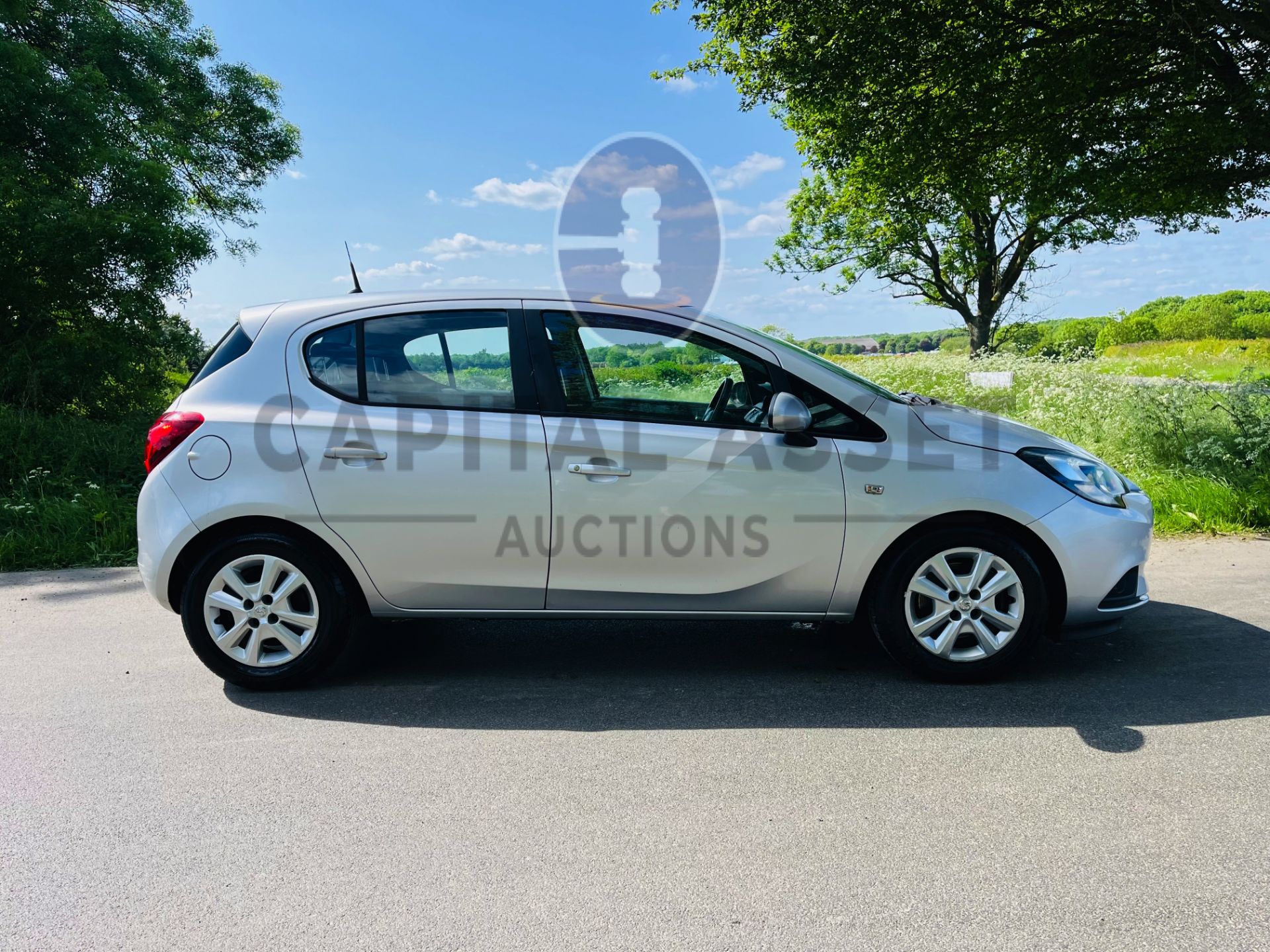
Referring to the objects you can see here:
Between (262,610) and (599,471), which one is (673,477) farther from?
(262,610)

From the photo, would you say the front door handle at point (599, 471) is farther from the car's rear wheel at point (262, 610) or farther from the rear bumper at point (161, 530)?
the rear bumper at point (161, 530)

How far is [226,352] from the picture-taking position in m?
4.21

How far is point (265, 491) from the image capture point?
400 cm

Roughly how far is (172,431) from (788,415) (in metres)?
2.67

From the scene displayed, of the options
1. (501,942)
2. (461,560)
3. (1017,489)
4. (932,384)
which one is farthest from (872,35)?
(501,942)

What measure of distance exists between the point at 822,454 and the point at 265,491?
240 centimetres

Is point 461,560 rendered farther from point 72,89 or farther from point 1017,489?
point 72,89

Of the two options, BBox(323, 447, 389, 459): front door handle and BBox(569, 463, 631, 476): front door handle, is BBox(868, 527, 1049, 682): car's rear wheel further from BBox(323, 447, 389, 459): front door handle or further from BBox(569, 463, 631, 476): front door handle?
BBox(323, 447, 389, 459): front door handle

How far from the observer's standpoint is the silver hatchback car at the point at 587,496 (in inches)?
Result: 155

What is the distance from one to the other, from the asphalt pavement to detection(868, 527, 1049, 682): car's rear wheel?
6.4 inches

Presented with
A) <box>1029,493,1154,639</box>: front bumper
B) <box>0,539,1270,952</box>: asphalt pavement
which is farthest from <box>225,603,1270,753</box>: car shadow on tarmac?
<box>1029,493,1154,639</box>: front bumper

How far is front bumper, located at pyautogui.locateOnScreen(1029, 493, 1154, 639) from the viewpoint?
3.95 metres

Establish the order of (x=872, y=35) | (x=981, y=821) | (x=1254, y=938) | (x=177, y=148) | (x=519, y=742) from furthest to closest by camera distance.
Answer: (x=177, y=148) < (x=872, y=35) < (x=519, y=742) < (x=981, y=821) < (x=1254, y=938)

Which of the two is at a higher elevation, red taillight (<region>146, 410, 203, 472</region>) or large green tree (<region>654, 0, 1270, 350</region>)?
large green tree (<region>654, 0, 1270, 350</region>)
